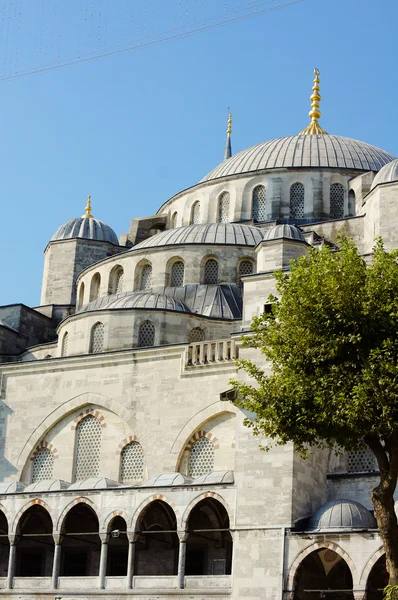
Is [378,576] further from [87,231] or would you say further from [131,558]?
[87,231]

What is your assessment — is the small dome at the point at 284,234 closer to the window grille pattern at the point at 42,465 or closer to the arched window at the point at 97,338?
the arched window at the point at 97,338

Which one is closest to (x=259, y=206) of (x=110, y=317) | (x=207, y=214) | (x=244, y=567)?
(x=207, y=214)

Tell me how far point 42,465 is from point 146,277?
7807 millimetres

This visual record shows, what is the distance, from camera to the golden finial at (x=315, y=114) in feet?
154

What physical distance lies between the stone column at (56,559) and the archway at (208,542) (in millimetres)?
3415

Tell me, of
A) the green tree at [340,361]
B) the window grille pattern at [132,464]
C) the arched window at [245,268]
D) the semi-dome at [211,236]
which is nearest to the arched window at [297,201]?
the semi-dome at [211,236]

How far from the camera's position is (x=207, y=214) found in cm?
4153

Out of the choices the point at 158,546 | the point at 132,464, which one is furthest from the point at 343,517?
the point at 132,464

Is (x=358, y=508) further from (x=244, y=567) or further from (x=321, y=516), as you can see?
(x=244, y=567)

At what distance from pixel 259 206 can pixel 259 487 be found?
18.1 meters

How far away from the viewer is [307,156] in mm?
41625

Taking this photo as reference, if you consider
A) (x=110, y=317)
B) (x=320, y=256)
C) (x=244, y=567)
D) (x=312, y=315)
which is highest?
(x=110, y=317)

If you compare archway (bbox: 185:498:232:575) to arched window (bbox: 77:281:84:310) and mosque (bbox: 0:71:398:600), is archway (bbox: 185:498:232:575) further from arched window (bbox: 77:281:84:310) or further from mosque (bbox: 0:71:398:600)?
arched window (bbox: 77:281:84:310)

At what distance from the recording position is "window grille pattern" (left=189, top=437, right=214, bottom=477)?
28094 mm
